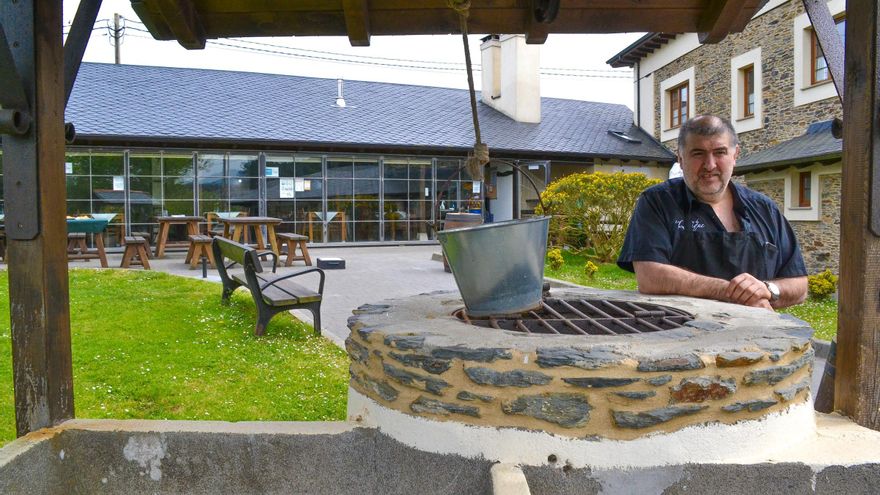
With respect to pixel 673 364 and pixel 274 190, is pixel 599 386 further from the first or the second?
pixel 274 190

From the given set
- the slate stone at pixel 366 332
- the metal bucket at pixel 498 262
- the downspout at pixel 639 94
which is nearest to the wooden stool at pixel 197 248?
the slate stone at pixel 366 332

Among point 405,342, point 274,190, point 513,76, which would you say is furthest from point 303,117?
point 405,342

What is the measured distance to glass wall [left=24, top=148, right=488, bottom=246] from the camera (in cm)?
1592

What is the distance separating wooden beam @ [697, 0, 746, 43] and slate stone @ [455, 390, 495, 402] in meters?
2.24

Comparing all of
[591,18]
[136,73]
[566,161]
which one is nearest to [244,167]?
[136,73]

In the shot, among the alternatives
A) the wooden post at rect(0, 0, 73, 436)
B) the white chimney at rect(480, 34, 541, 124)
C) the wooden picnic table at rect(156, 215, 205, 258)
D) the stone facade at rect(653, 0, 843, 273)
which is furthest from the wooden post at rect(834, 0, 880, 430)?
the white chimney at rect(480, 34, 541, 124)

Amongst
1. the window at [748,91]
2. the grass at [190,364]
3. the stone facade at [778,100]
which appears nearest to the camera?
the grass at [190,364]

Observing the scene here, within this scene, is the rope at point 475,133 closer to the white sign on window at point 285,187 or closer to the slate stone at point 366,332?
the slate stone at point 366,332

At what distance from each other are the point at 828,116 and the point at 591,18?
12.2 m

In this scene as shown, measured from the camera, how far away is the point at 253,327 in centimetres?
611

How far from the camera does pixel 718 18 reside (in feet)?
10.2

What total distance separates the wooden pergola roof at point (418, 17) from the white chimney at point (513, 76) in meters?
19.0

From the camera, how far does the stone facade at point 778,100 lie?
12039 mm

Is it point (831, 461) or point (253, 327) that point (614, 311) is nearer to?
point (831, 461)
